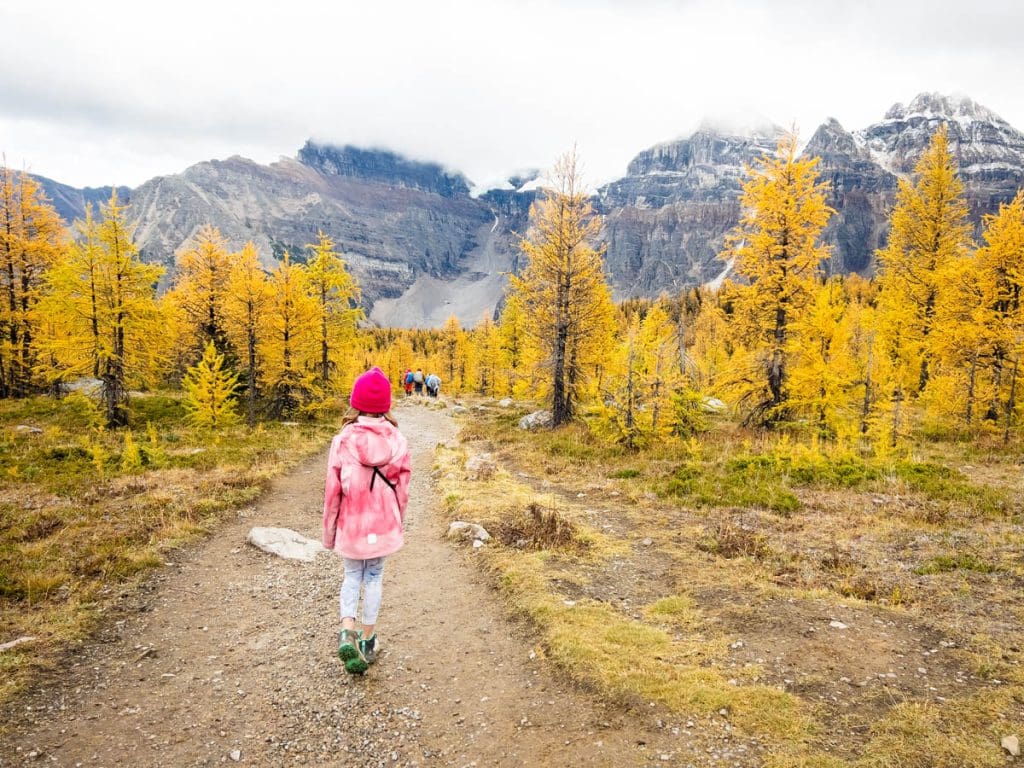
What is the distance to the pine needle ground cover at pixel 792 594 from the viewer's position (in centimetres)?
434

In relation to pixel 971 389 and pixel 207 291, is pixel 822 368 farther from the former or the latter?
pixel 207 291

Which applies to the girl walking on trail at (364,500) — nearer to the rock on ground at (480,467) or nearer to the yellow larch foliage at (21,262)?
the rock on ground at (480,467)

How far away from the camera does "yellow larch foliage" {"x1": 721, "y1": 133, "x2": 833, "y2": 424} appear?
1828cm

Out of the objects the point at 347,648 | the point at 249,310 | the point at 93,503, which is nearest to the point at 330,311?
the point at 249,310

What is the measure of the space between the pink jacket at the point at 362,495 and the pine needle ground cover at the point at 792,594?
7.77 feet

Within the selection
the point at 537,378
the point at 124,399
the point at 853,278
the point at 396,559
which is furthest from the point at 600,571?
the point at 853,278

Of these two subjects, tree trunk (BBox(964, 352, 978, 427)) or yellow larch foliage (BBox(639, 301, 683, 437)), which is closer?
yellow larch foliage (BBox(639, 301, 683, 437))

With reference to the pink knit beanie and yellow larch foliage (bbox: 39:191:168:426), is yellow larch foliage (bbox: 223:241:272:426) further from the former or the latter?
the pink knit beanie

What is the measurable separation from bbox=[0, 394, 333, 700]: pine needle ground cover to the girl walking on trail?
3.26 metres

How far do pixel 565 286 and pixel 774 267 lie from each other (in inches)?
318

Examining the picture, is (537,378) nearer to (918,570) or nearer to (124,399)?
(918,570)

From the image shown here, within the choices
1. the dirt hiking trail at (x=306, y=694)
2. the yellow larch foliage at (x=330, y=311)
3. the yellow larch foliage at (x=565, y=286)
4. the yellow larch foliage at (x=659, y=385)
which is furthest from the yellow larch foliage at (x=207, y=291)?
the dirt hiking trail at (x=306, y=694)

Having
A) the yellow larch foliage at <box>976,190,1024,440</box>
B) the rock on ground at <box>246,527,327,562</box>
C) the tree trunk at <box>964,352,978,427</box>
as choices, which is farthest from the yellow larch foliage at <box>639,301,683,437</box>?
the yellow larch foliage at <box>976,190,1024,440</box>

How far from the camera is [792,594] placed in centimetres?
680
